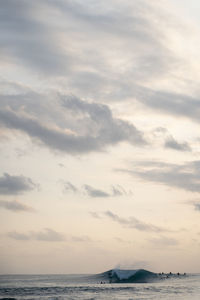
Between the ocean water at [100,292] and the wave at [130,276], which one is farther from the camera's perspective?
the wave at [130,276]

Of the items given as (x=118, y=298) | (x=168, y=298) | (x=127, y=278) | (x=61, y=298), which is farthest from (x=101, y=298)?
(x=127, y=278)

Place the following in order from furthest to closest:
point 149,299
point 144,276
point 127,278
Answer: point 144,276 < point 127,278 < point 149,299

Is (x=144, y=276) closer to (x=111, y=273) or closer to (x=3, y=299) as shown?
(x=111, y=273)

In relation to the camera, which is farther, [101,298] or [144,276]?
[144,276]


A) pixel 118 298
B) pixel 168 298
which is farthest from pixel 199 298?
pixel 118 298

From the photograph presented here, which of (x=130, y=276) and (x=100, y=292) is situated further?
(x=130, y=276)

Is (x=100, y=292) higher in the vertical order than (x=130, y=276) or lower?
higher

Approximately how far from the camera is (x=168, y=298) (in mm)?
73062

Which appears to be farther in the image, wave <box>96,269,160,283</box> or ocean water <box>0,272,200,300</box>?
wave <box>96,269,160,283</box>

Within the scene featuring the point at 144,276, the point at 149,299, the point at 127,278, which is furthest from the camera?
the point at 144,276

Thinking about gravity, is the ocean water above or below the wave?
above

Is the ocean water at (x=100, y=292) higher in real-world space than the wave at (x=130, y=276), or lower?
higher

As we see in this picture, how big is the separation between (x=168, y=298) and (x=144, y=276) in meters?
89.2

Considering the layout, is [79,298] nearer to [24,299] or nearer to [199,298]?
[24,299]
